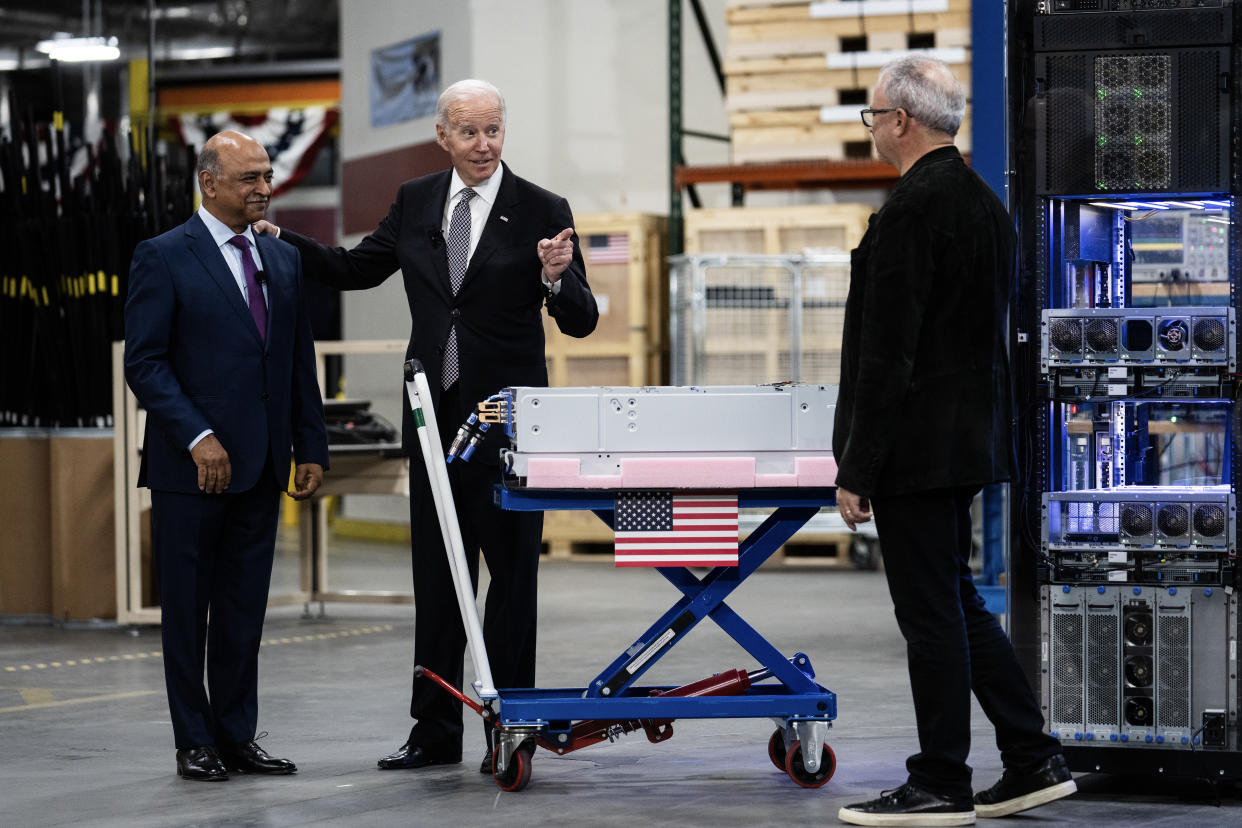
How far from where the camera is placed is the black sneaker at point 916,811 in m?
4.37

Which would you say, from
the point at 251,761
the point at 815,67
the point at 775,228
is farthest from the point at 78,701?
the point at 815,67

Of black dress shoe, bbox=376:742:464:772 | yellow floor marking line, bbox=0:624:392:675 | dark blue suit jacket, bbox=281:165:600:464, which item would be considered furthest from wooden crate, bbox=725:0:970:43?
black dress shoe, bbox=376:742:464:772

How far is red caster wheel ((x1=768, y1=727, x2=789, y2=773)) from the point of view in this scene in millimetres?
5176

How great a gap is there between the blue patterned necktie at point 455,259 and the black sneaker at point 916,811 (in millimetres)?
1851

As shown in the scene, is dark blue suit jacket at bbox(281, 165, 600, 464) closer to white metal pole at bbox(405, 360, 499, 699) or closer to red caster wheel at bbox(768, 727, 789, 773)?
white metal pole at bbox(405, 360, 499, 699)

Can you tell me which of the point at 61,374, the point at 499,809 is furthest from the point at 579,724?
the point at 61,374

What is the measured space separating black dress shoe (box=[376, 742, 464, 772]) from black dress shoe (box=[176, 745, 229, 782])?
0.50 meters

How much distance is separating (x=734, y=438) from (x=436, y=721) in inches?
56.0

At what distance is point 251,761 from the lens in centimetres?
523

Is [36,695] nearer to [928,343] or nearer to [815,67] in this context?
[928,343]

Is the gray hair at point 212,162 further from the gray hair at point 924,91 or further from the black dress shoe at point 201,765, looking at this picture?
the gray hair at point 924,91

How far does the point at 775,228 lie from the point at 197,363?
7.18 meters

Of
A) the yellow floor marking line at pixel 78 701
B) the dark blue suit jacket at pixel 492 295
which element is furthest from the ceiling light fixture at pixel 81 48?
the dark blue suit jacket at pixel 492 295

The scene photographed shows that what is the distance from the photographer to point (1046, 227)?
5.02 meters
